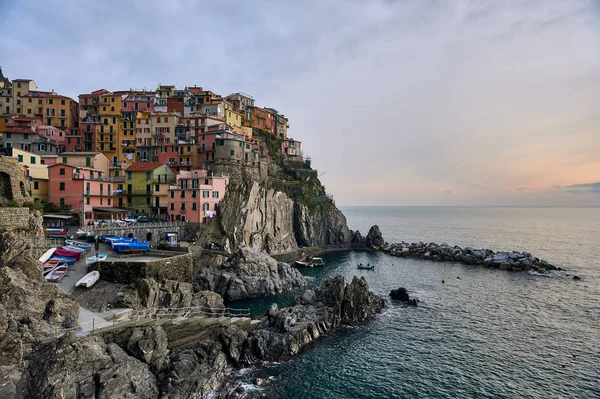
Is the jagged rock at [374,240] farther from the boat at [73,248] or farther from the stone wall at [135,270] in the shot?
the boat at [73,248]

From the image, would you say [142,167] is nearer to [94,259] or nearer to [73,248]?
[73,248]

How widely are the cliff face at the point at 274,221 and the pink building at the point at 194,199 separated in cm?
262

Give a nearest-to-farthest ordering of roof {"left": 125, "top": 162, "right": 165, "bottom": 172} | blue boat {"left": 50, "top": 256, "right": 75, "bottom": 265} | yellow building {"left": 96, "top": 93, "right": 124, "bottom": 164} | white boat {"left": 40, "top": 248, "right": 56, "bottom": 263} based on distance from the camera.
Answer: white boat {"left": 40, "top": 248, "right": 56, "bottom": 263}, blue boat {"left": 50, "top": 256, "right": 75, "bottom": 265}, roof {"left": 125, "top": 162, "right": 165, "bottom": 172}, yellow building {"left": 96, "top": 93, "right": 124, "bottom": 164}

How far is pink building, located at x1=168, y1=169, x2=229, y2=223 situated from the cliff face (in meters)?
2.62

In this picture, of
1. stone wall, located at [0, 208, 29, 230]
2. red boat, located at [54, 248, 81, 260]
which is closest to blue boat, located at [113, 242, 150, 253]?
red boat, located at [54, 248, 81, 260]

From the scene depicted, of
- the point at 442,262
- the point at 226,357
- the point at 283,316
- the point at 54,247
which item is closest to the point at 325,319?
the point at 283,316

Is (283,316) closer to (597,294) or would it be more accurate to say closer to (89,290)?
(89,290)

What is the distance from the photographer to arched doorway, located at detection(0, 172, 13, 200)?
43469mm

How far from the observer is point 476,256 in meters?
85.2

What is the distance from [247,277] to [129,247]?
1734cm

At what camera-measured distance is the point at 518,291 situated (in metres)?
Result: 57.8

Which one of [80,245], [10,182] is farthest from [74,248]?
[10,182]

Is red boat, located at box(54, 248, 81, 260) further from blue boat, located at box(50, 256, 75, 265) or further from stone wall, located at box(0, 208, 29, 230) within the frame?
stone wall, located at box(0, 208, 29, 230)

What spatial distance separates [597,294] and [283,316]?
53.0 m
